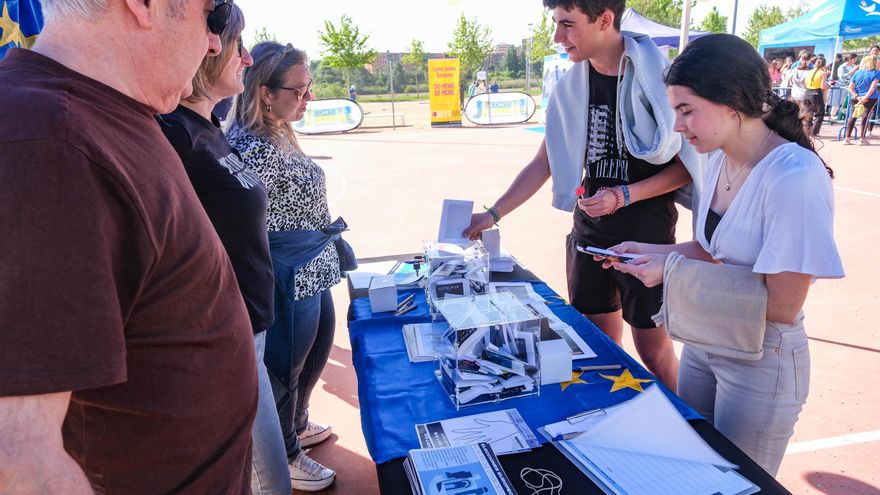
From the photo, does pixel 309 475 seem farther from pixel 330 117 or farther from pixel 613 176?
pixel 330 117

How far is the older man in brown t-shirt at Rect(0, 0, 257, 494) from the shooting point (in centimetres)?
62

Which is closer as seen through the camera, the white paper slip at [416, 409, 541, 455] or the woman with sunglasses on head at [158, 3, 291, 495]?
the white paper slip at [416, 409, 541, 455]

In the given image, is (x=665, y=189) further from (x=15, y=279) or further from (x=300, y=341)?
(x=15, y=279)

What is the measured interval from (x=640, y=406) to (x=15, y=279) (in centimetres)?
125

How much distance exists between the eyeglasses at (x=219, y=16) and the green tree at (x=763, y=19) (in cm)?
4405

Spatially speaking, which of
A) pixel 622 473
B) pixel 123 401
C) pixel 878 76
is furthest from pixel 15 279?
pixel 878 76

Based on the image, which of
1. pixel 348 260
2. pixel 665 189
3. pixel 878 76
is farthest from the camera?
pixel 878 76

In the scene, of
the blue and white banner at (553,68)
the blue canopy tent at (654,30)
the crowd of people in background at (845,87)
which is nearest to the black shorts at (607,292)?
the crowd of people in background at (845,87)

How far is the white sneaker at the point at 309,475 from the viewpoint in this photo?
7.67ft

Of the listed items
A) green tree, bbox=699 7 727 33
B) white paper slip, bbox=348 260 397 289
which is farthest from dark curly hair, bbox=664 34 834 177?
green tree, bbox=699 7 727 33

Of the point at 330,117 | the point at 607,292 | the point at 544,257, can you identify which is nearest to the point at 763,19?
the point at 330,117

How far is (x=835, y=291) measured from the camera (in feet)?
13.5

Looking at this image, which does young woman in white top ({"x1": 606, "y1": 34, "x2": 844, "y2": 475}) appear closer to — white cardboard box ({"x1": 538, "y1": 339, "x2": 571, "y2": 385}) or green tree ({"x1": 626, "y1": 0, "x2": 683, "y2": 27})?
white cardboard box ({"x1": 538, "y1": 339, "x2": 571, "y2": 385})

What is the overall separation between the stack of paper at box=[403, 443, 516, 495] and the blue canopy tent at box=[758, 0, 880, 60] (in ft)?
53.4
